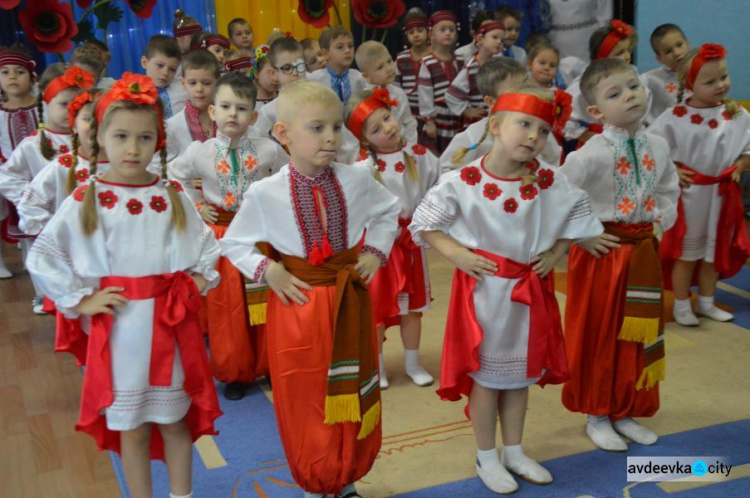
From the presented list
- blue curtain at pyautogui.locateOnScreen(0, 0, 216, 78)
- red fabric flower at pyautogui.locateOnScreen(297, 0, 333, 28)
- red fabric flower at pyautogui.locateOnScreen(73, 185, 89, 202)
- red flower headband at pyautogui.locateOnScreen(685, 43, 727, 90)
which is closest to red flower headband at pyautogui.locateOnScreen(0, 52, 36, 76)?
red fabric flower at pyautogui.locateOnScreen(297, 0, 333, 28)

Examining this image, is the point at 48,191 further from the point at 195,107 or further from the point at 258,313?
the point at 258,313

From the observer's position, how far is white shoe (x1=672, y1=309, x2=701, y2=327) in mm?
4055

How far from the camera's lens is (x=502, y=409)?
2666 mm

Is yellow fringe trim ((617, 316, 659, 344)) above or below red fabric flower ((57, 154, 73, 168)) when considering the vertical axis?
below

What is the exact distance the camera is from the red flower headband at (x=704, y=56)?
370cm

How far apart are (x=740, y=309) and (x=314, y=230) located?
9.66ft

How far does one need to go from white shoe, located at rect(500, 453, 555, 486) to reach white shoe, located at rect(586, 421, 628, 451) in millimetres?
299

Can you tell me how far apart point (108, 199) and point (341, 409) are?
3.00 ft

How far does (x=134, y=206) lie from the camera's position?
2225 mm

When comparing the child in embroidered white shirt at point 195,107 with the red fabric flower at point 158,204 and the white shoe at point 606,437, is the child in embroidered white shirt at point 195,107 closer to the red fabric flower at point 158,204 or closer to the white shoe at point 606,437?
the red fabric flower at point 158,204

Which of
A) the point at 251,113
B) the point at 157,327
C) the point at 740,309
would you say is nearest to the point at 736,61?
the point at 740,309

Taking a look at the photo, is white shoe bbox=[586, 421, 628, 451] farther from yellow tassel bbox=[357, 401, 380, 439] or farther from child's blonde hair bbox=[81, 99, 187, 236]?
child's blonde hair bbox=[81, 99, 187, 236]

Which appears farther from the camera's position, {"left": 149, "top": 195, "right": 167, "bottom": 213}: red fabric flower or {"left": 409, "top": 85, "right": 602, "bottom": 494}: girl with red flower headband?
{"left": 409, "top": 85, "right": 602, "bottom": 494}: girl with red flower headband

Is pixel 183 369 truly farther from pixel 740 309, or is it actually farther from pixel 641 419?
pixel 740 309
